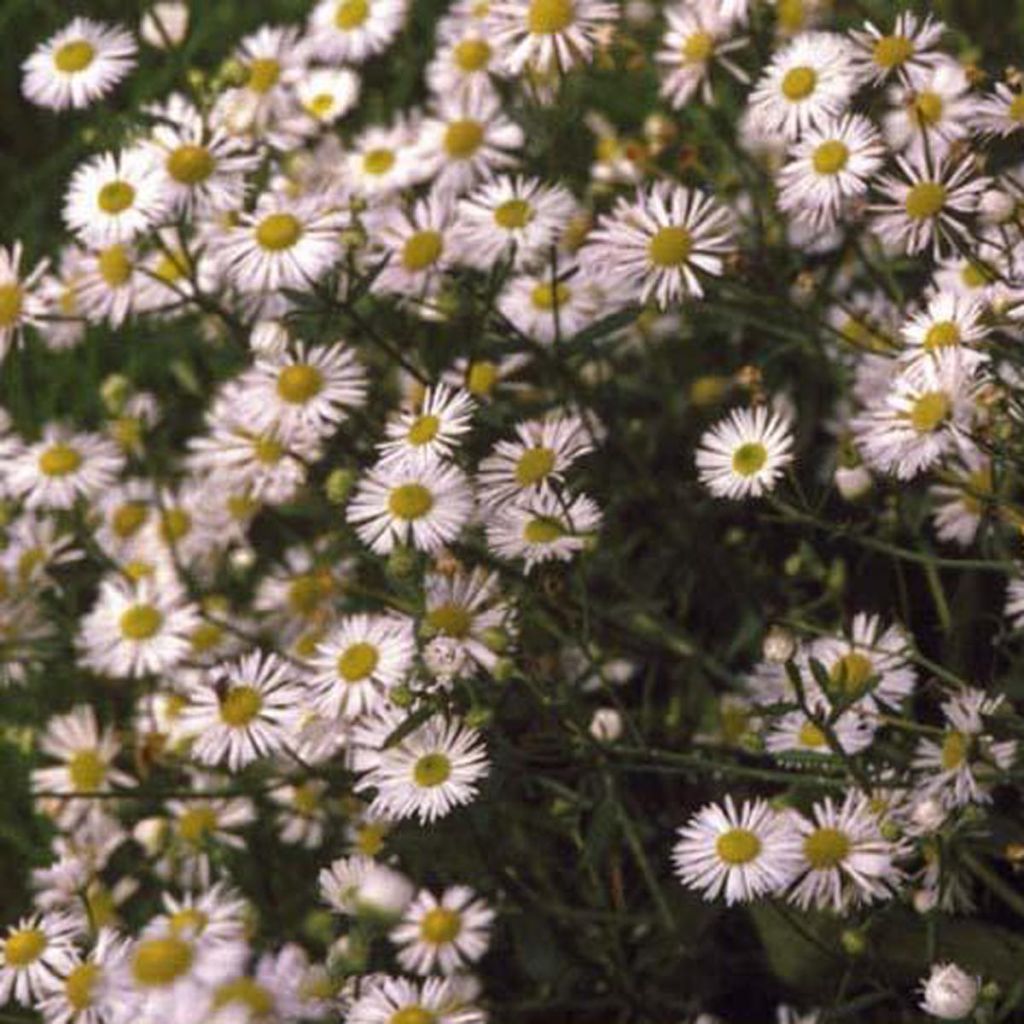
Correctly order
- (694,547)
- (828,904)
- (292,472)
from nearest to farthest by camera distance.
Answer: (828,904) < (292,472) < (694,547)

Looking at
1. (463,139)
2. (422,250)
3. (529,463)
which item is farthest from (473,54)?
(529,463)

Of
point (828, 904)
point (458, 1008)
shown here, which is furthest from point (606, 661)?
point (458, 1008)

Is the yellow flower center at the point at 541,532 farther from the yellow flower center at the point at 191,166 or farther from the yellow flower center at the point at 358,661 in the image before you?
the yellow flower center at the point at 191,166

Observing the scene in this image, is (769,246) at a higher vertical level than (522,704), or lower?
higher

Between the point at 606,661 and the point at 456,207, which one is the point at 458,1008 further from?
the point at 456,207

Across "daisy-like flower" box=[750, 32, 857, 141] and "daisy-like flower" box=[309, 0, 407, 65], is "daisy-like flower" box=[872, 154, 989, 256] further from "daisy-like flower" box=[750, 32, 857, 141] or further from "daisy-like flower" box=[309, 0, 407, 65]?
"daisy-like flower" box=[309, 0, 407, 65]

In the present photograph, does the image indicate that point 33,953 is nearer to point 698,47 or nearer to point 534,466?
point 534,466

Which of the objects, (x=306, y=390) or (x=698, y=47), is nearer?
(x=306, y=390)
